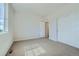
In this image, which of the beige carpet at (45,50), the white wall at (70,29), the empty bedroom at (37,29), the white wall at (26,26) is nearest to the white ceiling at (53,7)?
the empty bedroom at (37,29)

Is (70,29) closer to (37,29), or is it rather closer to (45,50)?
(45,50)

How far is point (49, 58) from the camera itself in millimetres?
988

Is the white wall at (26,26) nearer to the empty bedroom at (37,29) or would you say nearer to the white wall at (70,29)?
the empty bedroom at (37,29)

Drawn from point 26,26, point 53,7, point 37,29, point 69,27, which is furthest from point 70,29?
point 37,29

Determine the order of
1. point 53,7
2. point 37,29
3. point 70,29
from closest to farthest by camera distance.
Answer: point 70,29 < point 53,7 < point 37,29

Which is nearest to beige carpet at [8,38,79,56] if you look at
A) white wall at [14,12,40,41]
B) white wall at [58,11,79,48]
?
white wall at [58,11,79,48]

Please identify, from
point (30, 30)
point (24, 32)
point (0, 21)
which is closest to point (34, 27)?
point (30, 30)

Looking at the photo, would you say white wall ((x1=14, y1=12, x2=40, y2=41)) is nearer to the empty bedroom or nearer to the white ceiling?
the empty bedroom

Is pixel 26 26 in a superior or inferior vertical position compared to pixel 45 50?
superior

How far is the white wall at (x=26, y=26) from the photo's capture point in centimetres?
753

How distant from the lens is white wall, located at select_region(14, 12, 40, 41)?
7527 millimetres

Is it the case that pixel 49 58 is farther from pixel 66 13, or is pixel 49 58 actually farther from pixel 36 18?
pixel 36 18

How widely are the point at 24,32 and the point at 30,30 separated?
0.65 meters

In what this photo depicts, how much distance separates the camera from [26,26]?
815 centimetres
